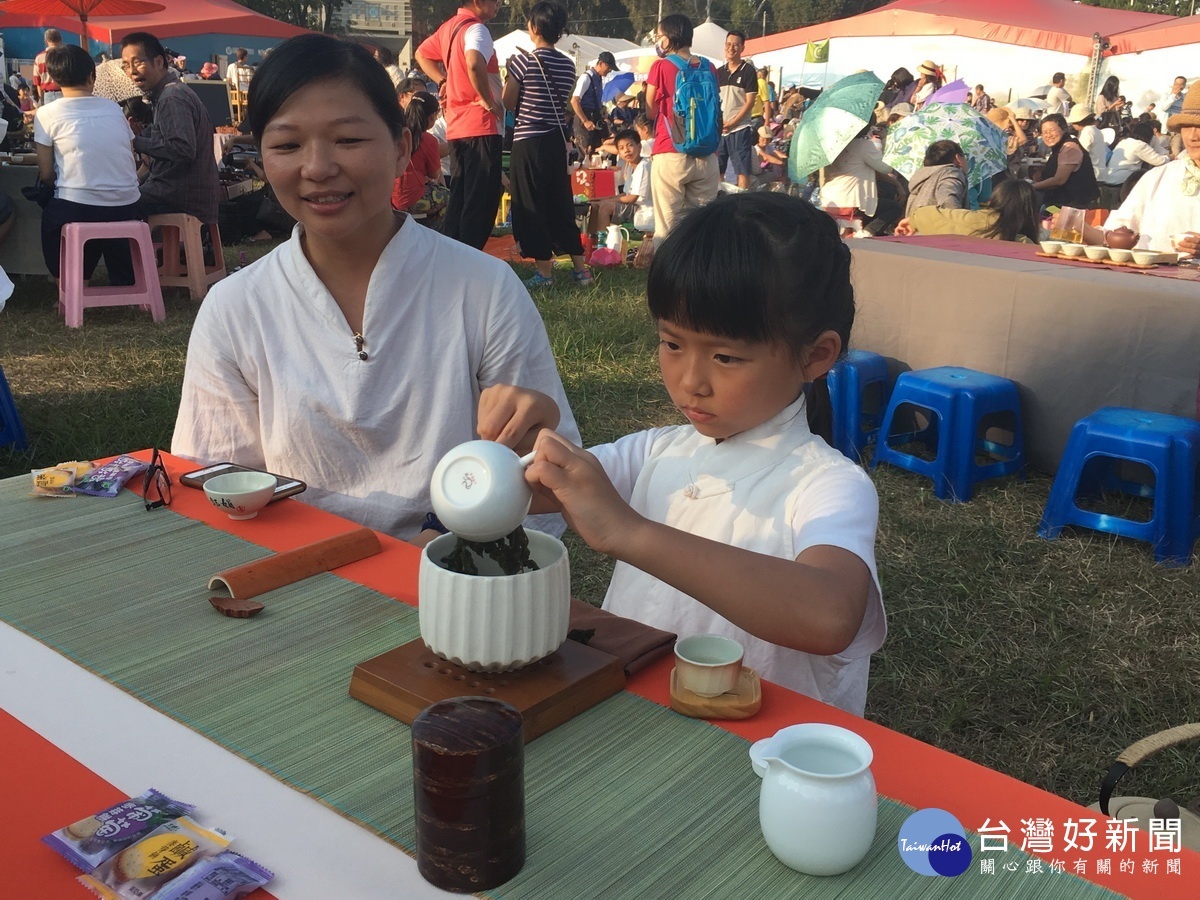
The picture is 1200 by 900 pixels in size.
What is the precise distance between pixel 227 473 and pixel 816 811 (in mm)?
1283

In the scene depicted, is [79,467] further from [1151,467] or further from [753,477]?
[1151,467]

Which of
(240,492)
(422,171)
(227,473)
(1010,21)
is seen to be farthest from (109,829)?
(1010,21)

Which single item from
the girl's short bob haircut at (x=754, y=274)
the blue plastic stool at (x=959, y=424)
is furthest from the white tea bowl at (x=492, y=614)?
the blue plastic stool at (x=959, y=424)

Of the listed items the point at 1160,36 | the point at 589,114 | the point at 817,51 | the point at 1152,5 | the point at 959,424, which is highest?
the point at 1152,5

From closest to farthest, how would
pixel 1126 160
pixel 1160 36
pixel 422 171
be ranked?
pixel 422 171 < pixel 1126 160 < pixel 1160 36

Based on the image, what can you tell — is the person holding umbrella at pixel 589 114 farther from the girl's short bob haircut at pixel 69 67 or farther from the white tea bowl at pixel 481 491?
the white tea bowl at pixel 481 491

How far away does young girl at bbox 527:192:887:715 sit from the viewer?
3.71 feet

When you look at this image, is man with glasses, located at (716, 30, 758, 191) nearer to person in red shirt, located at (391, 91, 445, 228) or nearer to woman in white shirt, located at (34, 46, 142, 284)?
person in red shirt, located at (391, 91, 445, 228)

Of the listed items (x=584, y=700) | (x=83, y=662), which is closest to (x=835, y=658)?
(x=584, y=700)

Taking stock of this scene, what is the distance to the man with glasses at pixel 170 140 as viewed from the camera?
6051mm

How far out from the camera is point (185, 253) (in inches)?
260

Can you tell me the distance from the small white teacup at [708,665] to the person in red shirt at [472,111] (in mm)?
5447

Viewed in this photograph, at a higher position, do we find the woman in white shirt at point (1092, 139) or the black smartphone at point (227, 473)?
the woman in white shirt at point (1092, 139)

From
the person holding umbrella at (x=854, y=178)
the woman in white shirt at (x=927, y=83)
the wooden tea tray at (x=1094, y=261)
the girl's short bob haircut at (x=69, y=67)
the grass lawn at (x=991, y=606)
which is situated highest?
the woman in white shirt at (x=927, y=83)
